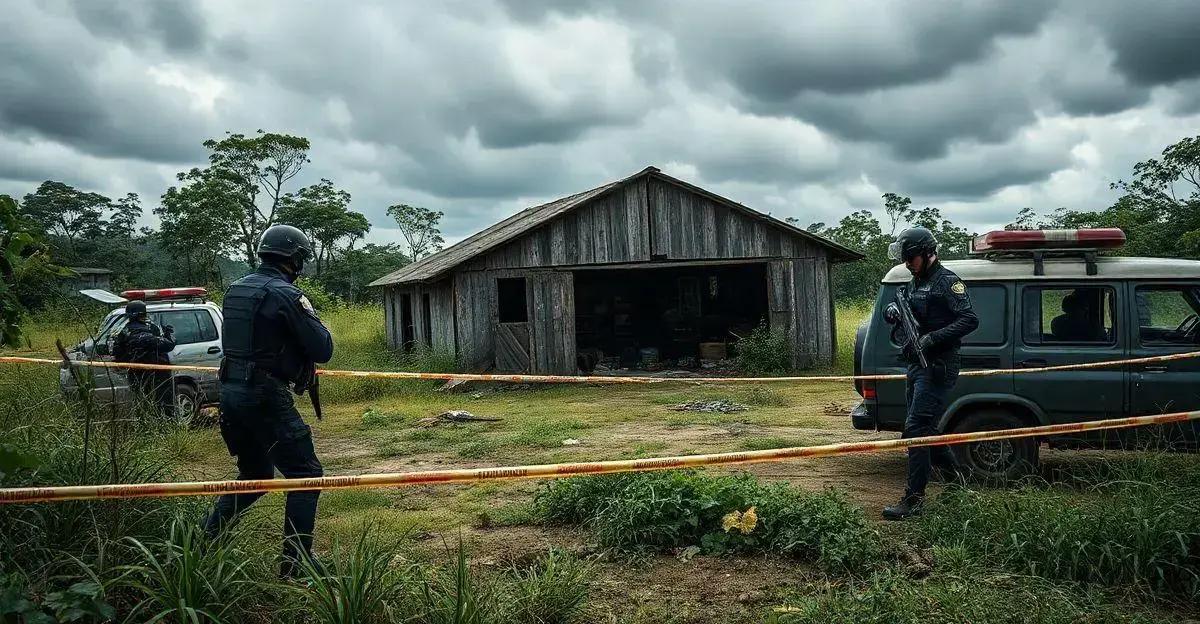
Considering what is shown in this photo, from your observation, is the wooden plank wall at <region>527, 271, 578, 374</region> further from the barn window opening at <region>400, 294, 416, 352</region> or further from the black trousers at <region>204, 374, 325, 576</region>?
the black trousers at <region>204, 374, 325, 576</region>

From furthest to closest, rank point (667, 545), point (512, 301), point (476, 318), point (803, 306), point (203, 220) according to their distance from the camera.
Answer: point (203, 220)
point (512, 301)
point (803, 306)
point (476, 318)
point (667, 545)

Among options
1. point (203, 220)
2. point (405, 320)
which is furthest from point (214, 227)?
point (405, 320)

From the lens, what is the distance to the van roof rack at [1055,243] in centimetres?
576

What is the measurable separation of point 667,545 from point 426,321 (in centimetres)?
1409

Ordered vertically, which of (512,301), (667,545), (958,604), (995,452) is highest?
(512,301)

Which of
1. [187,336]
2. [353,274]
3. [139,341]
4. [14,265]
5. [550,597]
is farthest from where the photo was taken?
[353,274]

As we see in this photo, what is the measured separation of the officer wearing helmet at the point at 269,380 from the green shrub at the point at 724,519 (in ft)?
5.87

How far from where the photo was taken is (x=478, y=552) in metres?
4.57

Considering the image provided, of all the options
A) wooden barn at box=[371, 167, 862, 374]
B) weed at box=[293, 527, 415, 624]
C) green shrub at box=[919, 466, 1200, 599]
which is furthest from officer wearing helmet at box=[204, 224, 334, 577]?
wooden barn at box=[371, 167, 862, 374]

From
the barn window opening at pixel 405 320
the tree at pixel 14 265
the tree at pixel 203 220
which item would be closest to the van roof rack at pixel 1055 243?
the tree at pixel 14 265

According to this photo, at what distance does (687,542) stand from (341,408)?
8812mm

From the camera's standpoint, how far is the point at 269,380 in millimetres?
3885

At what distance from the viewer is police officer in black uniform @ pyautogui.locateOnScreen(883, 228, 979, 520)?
509 centimetres

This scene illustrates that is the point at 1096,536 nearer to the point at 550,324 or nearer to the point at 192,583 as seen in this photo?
the point at 192,583
